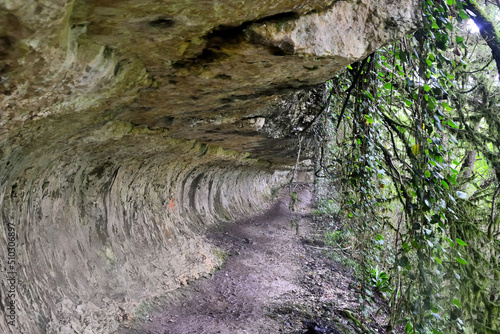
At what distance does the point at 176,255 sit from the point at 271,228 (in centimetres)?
557

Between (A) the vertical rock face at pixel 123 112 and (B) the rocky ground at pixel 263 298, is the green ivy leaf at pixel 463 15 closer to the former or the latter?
(A) the vertical rock face at pixel 123 112

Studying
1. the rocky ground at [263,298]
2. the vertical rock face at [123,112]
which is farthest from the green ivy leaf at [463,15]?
the rocky ground at [263,298]

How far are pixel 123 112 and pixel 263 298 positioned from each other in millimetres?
3900

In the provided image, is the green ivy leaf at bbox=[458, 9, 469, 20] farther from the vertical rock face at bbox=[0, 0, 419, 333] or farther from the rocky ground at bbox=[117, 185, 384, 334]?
the rocky ground at bbox=[117, 185, 384, 334]

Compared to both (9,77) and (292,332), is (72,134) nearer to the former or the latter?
(9,77)

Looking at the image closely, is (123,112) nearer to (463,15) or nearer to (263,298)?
(463,15)

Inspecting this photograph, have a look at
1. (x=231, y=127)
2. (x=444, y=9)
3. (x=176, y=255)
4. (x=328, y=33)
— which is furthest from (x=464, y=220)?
(x=176, y=255)

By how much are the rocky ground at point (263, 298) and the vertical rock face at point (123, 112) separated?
38cm

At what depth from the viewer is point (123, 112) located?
321 cm

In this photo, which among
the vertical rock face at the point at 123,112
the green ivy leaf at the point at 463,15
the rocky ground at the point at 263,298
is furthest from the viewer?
the rocky ground at the point at 263,298

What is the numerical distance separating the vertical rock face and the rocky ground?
38 centimetres

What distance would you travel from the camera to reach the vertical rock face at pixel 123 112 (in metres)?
1.71

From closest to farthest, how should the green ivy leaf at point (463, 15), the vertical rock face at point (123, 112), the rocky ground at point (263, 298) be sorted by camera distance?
the vertical rock face at point (123, 112), the green ivy leaf at point (463, 15), the rocky ground at point (263, 298)

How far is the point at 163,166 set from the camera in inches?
244
